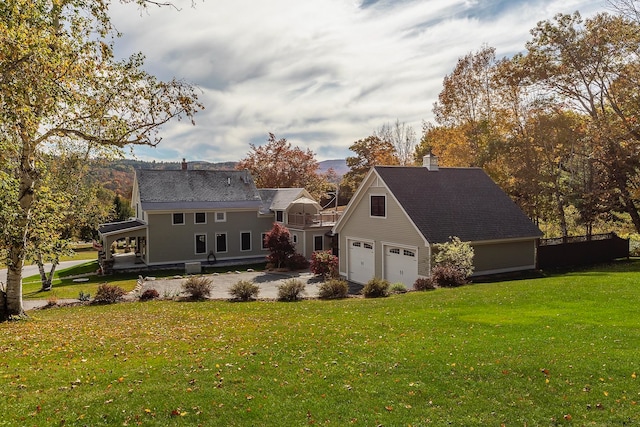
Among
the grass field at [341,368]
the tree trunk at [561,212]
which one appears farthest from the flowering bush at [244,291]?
the tree trunk at [561,212]

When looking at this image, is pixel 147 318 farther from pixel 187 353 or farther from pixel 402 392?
pixel 402 392

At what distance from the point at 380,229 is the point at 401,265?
234cm

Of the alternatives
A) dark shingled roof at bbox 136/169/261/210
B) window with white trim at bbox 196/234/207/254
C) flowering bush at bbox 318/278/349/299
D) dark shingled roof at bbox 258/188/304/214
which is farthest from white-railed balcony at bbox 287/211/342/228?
flowering bush at bbox 318/278/349/299

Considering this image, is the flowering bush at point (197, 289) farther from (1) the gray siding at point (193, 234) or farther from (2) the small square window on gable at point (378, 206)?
(1) the gray siding at point (193, 234)

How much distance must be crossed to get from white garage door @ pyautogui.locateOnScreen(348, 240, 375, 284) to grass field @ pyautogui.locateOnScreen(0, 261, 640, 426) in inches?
427

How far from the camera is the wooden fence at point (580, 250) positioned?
25.2 m

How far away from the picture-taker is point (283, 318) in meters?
13.2

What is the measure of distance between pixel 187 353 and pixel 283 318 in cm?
440

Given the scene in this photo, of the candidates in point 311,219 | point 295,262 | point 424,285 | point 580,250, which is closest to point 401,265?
point 424,285

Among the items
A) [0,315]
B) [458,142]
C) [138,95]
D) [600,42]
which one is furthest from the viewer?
[458,142]

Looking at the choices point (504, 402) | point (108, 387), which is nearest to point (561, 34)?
point (504, 402)

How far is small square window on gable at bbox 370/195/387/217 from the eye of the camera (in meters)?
23.0

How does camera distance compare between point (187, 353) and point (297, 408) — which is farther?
point (187, 353)

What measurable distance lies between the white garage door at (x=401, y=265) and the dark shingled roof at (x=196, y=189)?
17.2 metres
